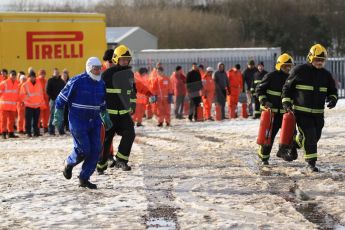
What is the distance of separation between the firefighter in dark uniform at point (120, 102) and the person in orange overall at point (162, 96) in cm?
973

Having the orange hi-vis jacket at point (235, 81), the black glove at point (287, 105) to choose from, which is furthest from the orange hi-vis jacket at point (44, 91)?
the black glove at point (287, 105)

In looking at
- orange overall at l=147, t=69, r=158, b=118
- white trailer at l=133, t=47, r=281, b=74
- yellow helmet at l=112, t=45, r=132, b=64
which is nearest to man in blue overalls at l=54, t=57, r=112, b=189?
yellow helmet at l=112, t=45, r=132, b=64

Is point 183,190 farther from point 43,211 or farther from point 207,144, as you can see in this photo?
point 207,144

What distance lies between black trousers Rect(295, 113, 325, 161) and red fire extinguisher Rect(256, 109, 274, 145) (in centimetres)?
82

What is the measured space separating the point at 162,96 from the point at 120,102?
11.0 m

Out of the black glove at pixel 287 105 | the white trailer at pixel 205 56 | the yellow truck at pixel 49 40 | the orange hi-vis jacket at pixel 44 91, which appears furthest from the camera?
the white trailer at pixel 205 56

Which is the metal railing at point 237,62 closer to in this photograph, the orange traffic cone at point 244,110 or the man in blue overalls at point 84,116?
the orange traffic cone at point 244,110

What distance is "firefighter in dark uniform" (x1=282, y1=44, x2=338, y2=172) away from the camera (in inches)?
456

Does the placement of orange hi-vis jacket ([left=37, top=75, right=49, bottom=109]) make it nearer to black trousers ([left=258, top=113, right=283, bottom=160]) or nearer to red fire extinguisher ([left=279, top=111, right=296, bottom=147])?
black trousers ([left=258, top=113, right=283, bottom=160])

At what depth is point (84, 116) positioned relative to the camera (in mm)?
10445

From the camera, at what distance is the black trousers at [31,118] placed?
2003 cm

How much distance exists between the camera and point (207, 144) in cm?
1595

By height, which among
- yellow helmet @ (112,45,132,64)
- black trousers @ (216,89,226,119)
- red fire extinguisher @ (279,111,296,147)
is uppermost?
yellow helmet @ (112,45,132,64)

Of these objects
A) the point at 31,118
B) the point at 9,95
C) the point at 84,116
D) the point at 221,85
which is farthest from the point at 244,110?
the point at 84,116
